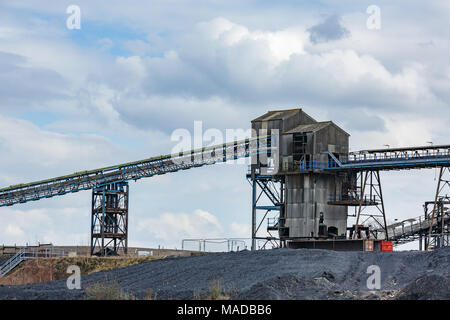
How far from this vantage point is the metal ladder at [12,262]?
207ft

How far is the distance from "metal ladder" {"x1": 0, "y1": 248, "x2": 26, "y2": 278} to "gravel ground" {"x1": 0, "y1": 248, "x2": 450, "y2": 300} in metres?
18.6

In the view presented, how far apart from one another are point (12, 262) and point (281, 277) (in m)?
36.2

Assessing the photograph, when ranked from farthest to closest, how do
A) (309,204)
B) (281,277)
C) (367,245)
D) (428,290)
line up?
(309,204), (367,245), (281,277), (428,290)

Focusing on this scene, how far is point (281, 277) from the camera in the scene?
34469mm

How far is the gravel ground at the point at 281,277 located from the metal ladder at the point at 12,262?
18.6 metres

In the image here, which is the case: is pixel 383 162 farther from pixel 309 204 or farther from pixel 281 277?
pixel 281 277

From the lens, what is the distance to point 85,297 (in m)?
32.1

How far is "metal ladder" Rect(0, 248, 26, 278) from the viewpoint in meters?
63.1

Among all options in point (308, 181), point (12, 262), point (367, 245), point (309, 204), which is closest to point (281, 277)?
point (367, 245)

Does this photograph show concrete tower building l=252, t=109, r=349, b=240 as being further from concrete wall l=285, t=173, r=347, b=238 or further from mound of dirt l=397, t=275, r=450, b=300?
mound of dirt l=397, t=275, r=450, b=300

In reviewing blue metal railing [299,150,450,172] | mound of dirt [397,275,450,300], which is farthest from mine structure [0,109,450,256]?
mound of dirt [397,275,450,300]

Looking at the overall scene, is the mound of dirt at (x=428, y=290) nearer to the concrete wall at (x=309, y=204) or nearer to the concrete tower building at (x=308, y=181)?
the concrete wall at (x=309, y=204)

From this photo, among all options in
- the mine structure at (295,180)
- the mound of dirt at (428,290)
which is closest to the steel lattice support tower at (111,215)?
the mine structure at (295,180)
